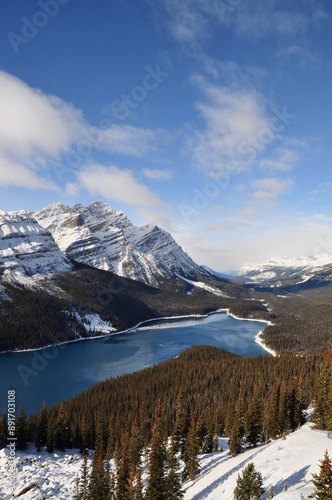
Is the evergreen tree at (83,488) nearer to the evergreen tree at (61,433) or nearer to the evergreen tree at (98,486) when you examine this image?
the evergreen tree at (98,486)

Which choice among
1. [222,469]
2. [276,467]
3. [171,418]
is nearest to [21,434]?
[171,418]

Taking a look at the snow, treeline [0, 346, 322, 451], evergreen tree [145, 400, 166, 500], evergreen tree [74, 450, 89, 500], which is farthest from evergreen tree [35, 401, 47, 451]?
evergreen tree [145, 400, 166, 500]

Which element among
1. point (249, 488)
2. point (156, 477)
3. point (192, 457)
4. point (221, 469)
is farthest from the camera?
point (192, 457)

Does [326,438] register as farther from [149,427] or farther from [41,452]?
[41,452]

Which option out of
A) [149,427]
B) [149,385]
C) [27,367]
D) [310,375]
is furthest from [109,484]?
[27,367]

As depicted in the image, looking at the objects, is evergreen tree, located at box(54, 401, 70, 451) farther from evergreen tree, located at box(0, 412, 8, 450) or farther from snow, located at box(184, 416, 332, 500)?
snow, located at box(184, 416, 332, 500)

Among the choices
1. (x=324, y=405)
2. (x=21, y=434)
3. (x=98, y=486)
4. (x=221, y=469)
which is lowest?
(x=221, y=469)

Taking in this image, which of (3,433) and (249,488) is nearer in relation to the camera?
(249,488)

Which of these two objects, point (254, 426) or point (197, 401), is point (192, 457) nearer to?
point (254, 426)

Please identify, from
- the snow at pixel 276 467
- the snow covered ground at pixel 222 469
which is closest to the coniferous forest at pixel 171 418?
the snow covered ground at pixel 222 469

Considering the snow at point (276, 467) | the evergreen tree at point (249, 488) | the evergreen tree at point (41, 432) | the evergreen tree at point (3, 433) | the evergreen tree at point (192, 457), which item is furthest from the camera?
the evergreen tree at point (41, 432)
